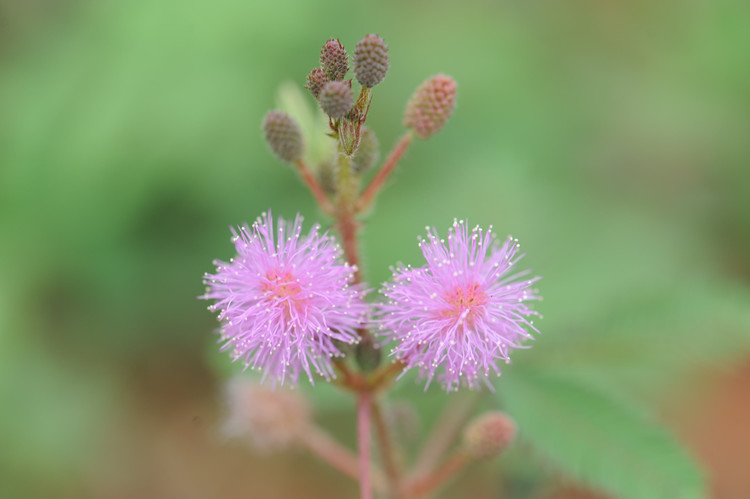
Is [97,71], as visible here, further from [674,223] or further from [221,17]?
[674,223]

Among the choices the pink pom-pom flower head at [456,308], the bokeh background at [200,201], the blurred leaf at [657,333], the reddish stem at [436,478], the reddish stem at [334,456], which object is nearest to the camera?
the pink pom-pom flower head at [456,308]

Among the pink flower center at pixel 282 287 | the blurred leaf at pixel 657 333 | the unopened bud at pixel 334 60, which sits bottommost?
the pink flower center at pixel 282 287

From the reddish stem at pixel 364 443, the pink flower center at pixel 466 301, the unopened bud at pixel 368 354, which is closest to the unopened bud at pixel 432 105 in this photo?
the pink flower center at pixel 466 301

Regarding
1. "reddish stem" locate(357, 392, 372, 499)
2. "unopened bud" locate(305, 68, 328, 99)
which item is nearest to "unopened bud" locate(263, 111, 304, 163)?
"unopened bud" locate(305, 68, 328, 99)

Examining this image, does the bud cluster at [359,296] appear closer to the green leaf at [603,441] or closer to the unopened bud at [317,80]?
the unopened bud at [317,80]

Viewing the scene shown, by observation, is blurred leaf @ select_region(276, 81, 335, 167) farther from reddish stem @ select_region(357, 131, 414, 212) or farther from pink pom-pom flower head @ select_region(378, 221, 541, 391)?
Answer: pink pom-pom flower head @ select_region(378, 221, 541, 391)

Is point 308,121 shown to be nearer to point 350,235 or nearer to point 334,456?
point 350,235

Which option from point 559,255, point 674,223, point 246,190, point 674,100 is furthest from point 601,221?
point 246,190

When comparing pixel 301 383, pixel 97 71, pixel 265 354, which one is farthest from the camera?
pixel 97 71
